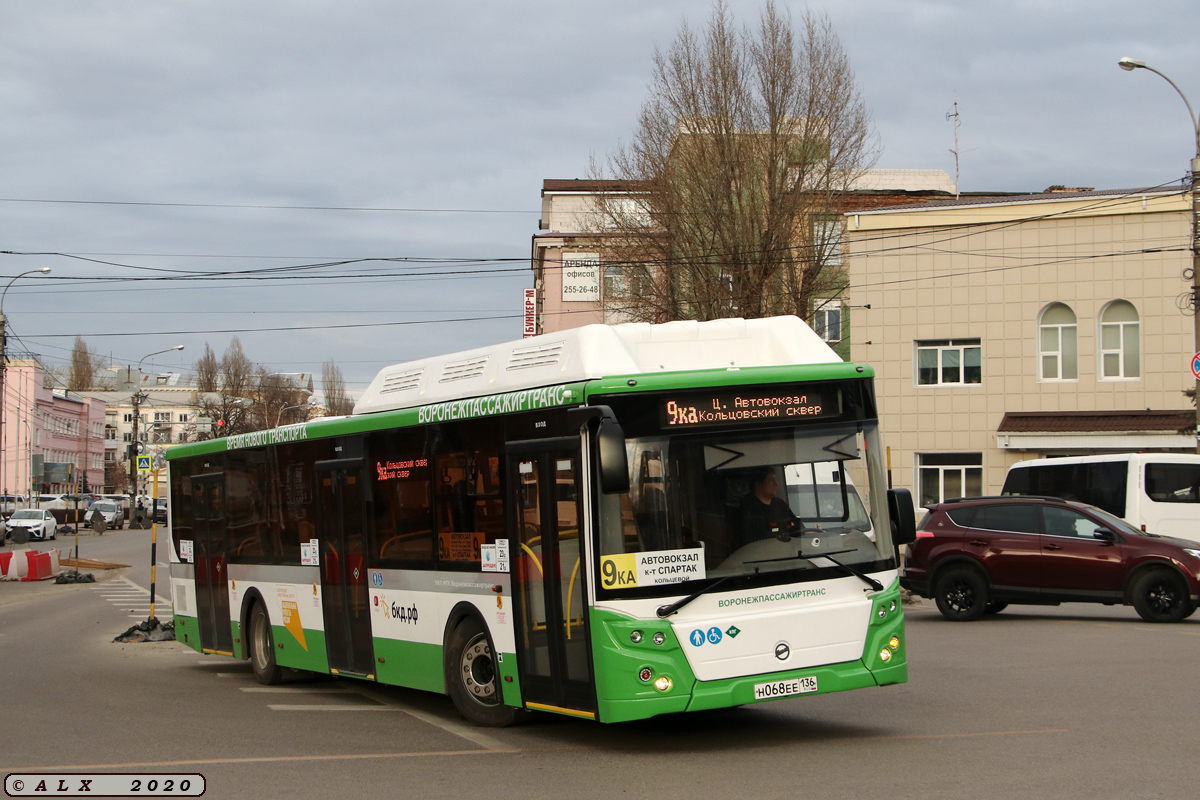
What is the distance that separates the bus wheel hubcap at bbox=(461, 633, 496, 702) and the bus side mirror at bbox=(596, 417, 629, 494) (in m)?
2.69

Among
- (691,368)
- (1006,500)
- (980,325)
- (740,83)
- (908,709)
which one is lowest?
(908,709)

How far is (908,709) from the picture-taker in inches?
400

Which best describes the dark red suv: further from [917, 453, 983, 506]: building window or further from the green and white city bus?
Answer: [917, 453, 983, 506]: building window

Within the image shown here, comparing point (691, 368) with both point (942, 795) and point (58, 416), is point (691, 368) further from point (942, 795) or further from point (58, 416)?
point (58, 416)

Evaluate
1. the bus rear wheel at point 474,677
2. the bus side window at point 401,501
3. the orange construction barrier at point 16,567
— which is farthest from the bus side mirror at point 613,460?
the orange construction barrier at point 16,567

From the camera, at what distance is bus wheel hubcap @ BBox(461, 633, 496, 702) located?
9.93 metres

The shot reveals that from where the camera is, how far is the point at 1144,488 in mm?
22859

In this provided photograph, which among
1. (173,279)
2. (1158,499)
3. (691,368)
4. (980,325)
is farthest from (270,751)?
(980,325)

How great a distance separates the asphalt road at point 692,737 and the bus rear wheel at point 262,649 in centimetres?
25

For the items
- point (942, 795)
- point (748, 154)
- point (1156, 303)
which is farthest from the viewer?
point (1156, 303)

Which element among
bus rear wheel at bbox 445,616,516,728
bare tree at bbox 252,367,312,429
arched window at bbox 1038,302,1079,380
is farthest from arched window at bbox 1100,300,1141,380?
bare tree at bbox 252,367,312,429

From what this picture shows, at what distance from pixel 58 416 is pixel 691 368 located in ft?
352

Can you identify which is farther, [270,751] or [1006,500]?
[1006,500]

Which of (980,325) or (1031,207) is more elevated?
(1031,207)
